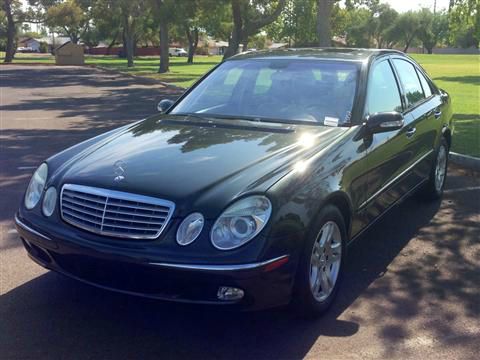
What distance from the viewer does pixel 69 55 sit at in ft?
162

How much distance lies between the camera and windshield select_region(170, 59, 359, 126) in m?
4.75

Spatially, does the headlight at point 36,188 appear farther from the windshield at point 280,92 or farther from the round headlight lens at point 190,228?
the windshield at point 280,92

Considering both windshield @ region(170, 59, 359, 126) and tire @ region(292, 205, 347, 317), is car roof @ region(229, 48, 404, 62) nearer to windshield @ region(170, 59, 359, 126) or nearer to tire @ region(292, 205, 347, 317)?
windshield @ region(170, 59, 359, 126)

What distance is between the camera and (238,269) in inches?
129

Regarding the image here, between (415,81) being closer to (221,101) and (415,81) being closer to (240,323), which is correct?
(221,101)

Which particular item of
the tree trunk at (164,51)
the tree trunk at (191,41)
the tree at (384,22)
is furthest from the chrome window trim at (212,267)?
the tree at (384,22)

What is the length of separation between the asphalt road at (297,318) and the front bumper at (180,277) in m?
0.33

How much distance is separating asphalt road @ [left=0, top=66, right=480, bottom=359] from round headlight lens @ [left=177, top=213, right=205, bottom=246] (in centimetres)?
67

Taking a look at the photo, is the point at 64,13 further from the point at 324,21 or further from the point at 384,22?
the point at 384,22

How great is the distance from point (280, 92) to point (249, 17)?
26.4 m

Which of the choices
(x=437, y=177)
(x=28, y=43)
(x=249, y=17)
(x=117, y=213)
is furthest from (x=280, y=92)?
(x=28, y=43)

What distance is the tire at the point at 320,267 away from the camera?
143 inches

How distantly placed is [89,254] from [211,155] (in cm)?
104

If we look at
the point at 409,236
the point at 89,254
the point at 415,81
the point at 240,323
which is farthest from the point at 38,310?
the point at 415,81
